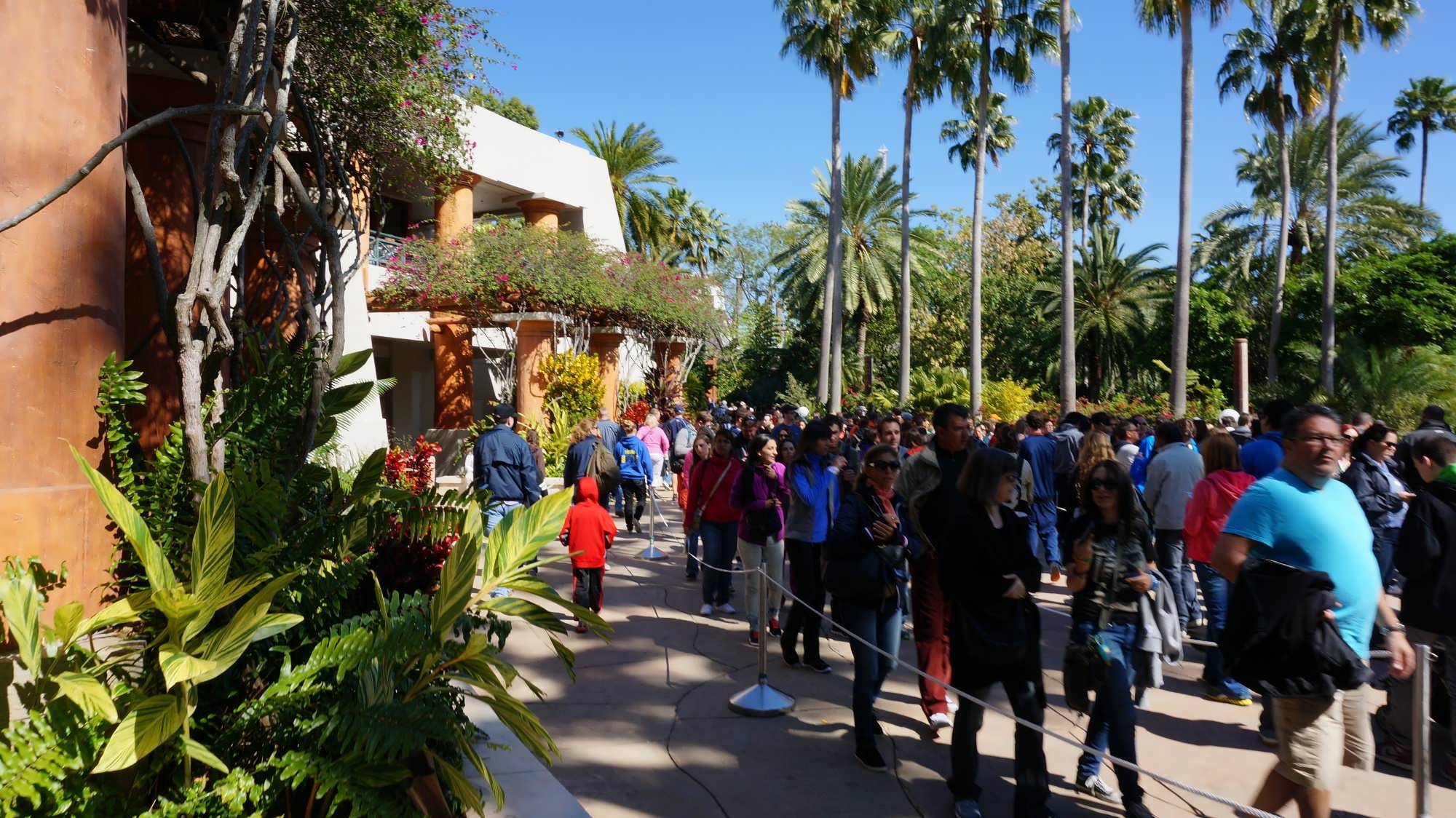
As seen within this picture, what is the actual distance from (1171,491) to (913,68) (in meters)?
25.6

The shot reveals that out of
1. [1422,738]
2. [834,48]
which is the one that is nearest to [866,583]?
[1422,738]

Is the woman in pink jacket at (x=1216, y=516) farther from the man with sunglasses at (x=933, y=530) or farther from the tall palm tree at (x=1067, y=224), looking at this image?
the tall palm tree at (x=1067, y=224)

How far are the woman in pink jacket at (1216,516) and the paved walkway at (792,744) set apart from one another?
0.59 feet

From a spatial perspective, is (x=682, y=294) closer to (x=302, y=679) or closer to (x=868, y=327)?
(x=302, y=679)

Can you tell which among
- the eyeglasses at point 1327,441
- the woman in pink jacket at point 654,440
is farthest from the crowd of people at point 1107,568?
the woman in pink jacket at point 654,440

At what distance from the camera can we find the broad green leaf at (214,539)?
338 centimetres

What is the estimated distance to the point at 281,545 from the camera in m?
3.73

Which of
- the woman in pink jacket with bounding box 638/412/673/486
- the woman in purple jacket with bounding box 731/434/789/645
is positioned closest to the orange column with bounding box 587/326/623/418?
the woman in pink jacket with bounding box 638/412/673/486

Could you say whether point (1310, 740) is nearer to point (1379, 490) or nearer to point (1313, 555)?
point (1313, 555)

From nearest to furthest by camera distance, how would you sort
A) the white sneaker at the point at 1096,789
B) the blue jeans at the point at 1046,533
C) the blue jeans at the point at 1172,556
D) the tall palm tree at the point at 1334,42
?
1. the white sneaker at the point at 1096,789
2. the blue jeans at the point at 1172,556
3. the blue jeans at the point at 1046,533
4. the tall palm tree at the point at 1334,42

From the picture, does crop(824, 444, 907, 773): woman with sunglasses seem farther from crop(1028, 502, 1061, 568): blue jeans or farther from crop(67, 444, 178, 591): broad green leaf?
crop(1028, 502, 1061, 568): blue jeans

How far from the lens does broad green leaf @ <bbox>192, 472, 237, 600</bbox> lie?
11.1 ft

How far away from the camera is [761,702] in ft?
20.6

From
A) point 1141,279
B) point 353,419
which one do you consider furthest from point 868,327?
point 353,419
